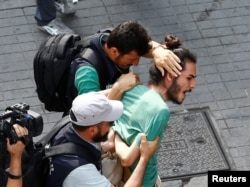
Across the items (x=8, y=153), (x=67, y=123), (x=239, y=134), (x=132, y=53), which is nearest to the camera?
(x=8, y=153)

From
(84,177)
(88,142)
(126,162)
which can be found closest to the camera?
(84,177)

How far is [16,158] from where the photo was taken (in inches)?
173

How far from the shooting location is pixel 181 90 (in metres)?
5.13

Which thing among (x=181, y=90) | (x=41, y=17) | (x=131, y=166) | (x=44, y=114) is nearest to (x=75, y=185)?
(x=131, y=166)

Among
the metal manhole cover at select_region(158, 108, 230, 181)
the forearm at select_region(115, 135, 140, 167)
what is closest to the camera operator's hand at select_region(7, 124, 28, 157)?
the forearm at select_region(115, 135, 140, 167)

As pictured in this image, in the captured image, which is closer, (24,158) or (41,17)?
(24,158)

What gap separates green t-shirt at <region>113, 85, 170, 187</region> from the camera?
4.89 metres

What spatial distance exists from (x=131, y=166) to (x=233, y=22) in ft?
14.1

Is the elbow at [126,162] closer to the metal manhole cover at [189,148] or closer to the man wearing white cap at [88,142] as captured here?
the man wearing white cap at [88,142]

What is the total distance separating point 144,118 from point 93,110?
1.45ft

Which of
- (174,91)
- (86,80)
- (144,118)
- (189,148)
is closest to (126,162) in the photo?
(144,118)

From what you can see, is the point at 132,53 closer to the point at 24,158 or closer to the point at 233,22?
the point at 24,158

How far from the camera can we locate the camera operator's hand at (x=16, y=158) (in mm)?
4363

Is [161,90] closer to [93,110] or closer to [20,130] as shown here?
[93,110]
